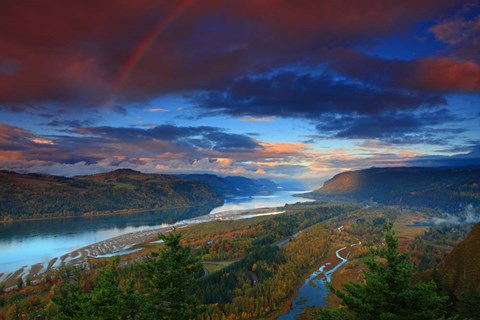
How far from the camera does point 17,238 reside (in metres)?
199

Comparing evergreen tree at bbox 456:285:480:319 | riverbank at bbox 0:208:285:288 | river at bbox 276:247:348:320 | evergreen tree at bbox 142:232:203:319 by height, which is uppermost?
evergreen tree at bbox 142:232:203:319

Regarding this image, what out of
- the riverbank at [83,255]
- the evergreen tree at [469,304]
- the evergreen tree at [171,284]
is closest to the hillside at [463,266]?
the evergreen tree at [469,304]

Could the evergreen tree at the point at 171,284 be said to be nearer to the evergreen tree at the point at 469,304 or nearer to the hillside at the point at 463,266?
the evergreen tree at the point at 469,304

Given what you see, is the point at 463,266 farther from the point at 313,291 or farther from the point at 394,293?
the point at 313,291

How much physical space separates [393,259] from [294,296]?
83299mm

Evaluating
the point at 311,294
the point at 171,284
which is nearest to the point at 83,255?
the point at 311,294

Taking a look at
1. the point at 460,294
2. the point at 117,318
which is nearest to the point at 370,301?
the point at 117,318

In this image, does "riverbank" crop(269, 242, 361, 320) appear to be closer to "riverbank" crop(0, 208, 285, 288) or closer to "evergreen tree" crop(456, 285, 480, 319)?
"evergreen tree" crop(456, 285, 480, 319)

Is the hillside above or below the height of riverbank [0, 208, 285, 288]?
above

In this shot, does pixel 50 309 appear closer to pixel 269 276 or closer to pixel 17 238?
pixel 269 276

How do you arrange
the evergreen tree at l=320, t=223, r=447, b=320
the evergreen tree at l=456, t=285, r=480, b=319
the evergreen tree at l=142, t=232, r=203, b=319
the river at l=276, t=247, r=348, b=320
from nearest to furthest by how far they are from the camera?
the evergreen tree at l=320, t=223, r=447, b=320
the evergreen tree at l=142, t=232, r=203, b=319
the evergreen tree at l=456, t=285, r=480, b=319
the river at l=276, t=247, r=348, b=320

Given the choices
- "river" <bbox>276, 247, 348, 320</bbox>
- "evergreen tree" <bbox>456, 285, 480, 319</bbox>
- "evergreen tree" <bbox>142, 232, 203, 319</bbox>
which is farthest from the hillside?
"evergreen tree" <bbox>142, 232, 203, 319</bbox>

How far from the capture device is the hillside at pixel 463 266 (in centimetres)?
4328

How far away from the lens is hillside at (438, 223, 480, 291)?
142 feet
